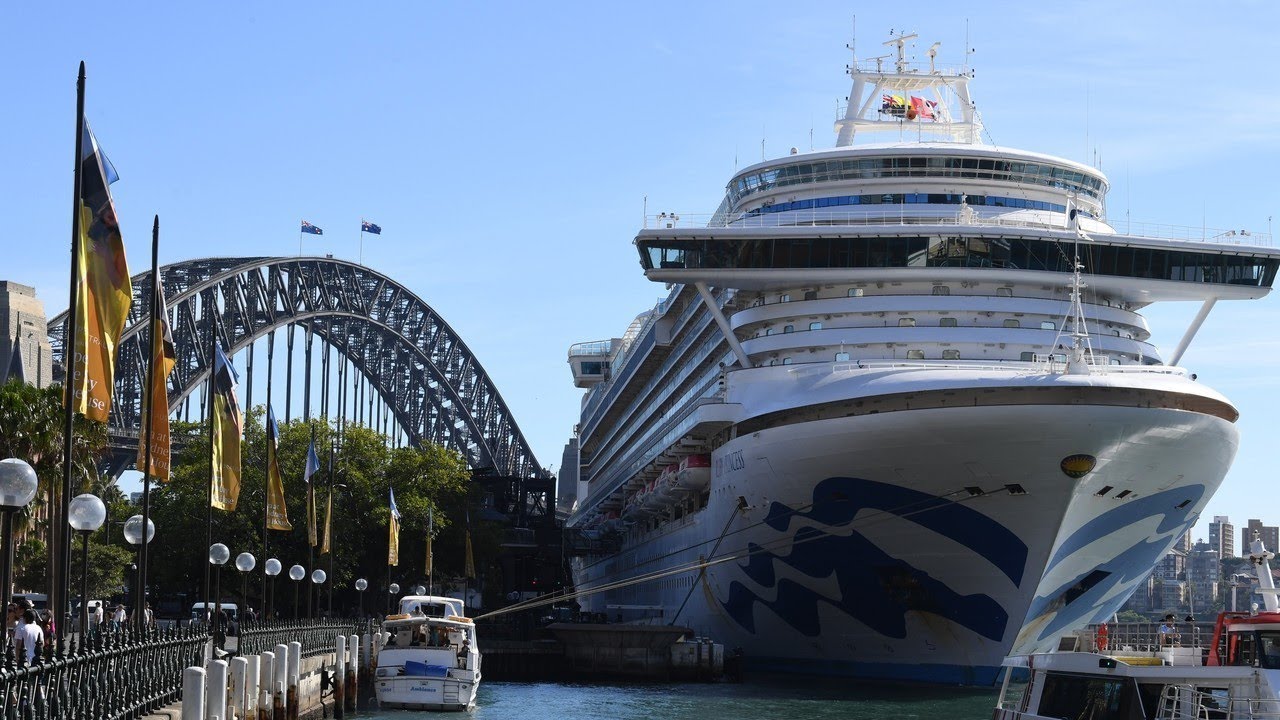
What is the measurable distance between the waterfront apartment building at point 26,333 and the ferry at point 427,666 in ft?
209

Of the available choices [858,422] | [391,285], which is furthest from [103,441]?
[391,285]

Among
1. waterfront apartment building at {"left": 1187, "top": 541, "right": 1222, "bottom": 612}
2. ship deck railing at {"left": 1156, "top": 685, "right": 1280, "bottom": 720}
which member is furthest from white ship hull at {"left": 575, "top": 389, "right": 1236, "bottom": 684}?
waterfront apartment building at {"left": 1187, "top": 541, "right": 1222, "bottom": 612}

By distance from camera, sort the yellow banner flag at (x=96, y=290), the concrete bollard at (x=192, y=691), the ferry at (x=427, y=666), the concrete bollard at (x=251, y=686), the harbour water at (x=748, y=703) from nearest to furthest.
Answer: the yellow banner flag at (x=96, y=290) < the concrete bollard at (x=192, y=691) < the concrete bollard at (x=251, y=686) < the harbour water at (x=748, y=703) < the ferry at (x=427, y=666)

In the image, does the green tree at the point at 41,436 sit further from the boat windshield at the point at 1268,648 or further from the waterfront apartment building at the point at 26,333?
the waterfront apartment building at the point at 26,333

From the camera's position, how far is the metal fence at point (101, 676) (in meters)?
15.9

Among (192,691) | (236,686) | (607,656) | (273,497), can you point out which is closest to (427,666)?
(273,497)

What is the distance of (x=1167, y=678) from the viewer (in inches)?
847

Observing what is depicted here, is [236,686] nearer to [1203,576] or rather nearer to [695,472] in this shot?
[695,472]

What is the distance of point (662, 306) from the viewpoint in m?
67.1

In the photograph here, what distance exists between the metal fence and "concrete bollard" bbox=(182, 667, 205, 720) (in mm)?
611

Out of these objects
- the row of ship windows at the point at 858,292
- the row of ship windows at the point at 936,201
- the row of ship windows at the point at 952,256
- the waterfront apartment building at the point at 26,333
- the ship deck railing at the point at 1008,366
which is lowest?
the ship deck railing at the point at 1008,366

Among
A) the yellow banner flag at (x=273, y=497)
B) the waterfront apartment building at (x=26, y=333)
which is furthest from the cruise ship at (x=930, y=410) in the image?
the waterfront apartment building at (x=26, y=333)

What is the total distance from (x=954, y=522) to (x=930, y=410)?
11.3 ft

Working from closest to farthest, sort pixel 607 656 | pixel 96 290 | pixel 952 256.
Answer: pixel 96 290 → pixel 952 256 → pixel 607 656
